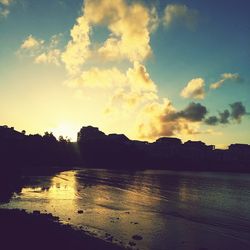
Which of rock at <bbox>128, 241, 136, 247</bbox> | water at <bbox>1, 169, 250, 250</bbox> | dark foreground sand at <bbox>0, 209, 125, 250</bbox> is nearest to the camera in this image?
dark foreground sand at <bbox>0, 209, 125, 250</bbox>

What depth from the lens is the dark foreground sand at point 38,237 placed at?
2798 centimetres

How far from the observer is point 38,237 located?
99.8ft

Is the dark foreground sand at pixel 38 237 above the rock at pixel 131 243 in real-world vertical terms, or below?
above

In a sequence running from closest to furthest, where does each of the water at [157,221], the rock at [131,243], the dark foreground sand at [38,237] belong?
the dark foreground sand at [38,237]
the rock at [131,243]
the water at [157,221]

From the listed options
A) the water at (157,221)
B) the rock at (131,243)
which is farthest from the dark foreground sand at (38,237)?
the water at (157,221)

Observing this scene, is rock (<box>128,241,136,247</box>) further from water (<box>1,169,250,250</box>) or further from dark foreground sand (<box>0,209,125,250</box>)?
dark foreground sand (<box>0,209,125,250</box>)

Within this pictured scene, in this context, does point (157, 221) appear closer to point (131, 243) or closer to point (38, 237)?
point (131, 243)

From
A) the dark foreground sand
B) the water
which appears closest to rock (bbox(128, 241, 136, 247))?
the water

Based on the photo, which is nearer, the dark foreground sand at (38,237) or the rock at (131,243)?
the dark foreground sand at (38,237)

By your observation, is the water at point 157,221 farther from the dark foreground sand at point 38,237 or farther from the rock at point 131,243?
the dark foreground sand at point 38,237

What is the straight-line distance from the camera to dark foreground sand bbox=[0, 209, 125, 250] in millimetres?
27984

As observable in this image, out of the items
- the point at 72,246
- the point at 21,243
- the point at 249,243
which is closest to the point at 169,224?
the point at 249,243

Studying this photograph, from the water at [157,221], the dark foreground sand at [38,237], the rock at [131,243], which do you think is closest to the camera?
the dark foreground sand at [38,237]

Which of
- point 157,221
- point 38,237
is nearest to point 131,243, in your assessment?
point 38,237
